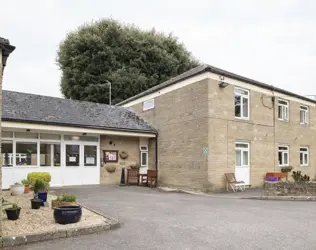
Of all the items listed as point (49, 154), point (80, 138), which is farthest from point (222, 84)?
point (49, 154)

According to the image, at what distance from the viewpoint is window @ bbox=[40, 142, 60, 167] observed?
637 inches

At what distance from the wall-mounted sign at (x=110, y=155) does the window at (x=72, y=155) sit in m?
1.56

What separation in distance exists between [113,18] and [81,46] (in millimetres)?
4738

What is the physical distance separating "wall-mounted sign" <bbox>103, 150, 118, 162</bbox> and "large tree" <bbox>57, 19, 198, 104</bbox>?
36.3 feet

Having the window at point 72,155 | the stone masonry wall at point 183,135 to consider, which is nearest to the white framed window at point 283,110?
the stone masonry wall at point 183,135

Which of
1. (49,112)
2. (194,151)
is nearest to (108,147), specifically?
(49,112)

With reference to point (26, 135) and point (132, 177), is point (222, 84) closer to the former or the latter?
point (132, 177)

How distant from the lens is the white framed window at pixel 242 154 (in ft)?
53.6

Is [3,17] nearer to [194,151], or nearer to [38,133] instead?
[38,133]

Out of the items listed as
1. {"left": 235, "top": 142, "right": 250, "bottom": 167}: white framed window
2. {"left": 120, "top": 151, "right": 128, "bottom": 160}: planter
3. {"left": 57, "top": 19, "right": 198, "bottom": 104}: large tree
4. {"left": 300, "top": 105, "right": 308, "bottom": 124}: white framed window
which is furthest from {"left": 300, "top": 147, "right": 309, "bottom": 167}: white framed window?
{"left": 57, "top": 19, "right": 198, "bottom": 104}: large tree

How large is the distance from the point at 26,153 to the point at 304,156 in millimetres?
17022

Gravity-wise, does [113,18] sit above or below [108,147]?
above

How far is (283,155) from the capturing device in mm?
19062

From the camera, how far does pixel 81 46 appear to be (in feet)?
97.3
